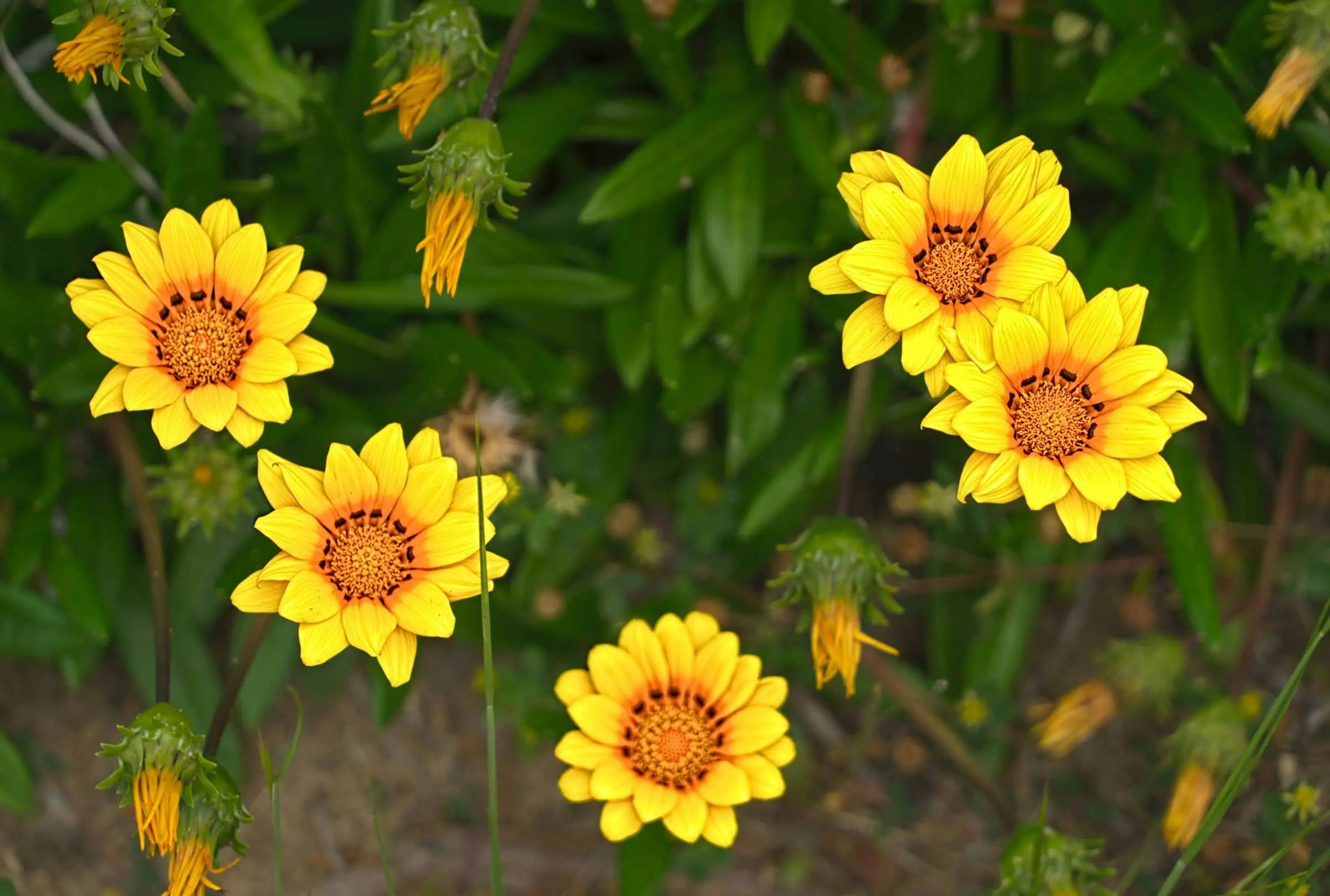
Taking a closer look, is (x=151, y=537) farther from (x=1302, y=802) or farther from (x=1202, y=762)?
(x=1302, y=802)

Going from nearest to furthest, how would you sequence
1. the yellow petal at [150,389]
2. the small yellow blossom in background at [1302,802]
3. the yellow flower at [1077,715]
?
1. the yellow petal at [150,389]
2. the small yellow blossom in background at [1302,802]
3. the yellow flower at [1077,715]

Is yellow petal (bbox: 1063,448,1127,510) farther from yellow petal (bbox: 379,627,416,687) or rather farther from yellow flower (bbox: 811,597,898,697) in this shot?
yellow petal (bbox: 379,627,416,687)

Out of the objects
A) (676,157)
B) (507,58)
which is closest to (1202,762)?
(676,157)

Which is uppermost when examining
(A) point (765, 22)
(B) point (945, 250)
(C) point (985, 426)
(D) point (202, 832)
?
(A) point (765, 22)

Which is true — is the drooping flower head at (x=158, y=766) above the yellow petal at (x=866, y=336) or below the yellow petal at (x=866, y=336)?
below

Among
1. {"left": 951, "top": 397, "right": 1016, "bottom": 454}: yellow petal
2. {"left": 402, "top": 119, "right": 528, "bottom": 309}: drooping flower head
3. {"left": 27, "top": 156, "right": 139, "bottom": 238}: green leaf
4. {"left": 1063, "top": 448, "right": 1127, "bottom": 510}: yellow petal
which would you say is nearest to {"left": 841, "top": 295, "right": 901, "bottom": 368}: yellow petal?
{"left": 951, "top": 397, "right": 1016, "bottom": 454}: yellow petal

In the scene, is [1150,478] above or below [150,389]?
below

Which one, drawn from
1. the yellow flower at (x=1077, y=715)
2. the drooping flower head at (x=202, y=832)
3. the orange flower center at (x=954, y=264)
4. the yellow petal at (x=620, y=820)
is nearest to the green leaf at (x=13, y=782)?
the drooping flower head at (x=202, y=832)

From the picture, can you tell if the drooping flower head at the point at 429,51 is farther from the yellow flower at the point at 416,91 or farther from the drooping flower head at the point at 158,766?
the drooping flower head at the point at 158,766
